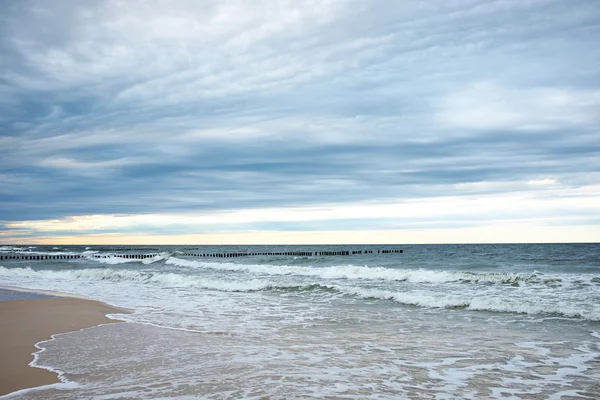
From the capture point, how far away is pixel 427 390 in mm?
6547

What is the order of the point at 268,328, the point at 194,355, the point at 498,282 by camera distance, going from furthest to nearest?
the point at 498,282, the point at 268,328, the point at 194,355

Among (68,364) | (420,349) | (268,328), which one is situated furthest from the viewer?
(268,328)

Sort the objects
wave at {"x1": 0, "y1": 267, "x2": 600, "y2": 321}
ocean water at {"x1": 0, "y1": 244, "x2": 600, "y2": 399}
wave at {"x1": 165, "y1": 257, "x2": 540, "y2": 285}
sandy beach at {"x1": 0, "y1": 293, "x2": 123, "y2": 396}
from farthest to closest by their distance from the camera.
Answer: wave at {"x1": 165, "y1": 257, "x2": 540, "y2": 285} → wave at {"x1": 0, "y1": 267, "x2": 600, "y2": 321} → sandy beach at {"x1": 0, "y1": 293, "x2": 123, "y2": 396} → ocean water at {"x1": 0, "y1": 244, "x2": 600, "y2": 399}

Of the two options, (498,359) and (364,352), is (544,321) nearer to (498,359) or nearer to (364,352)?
(498,359)

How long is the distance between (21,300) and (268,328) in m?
11.2

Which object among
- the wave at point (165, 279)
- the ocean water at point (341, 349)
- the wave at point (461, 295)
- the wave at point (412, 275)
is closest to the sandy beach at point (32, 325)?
the ocean water at point (341, 349)

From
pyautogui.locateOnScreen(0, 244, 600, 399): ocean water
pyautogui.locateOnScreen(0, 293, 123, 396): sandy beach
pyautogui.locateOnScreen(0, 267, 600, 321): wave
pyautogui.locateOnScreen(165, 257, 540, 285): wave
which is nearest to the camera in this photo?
pyautogui.locateOnScreen(0, 244, 600, 399): ocean water

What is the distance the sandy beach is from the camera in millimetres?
7012

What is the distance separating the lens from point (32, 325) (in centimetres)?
1201

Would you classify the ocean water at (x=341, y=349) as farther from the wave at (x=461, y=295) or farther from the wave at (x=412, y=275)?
the wave at (x=412, y=275)

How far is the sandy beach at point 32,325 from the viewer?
7.01 m

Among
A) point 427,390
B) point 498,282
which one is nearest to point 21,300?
point 427,390

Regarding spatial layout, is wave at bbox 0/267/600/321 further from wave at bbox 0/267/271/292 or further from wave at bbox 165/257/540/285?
wave at bbox 165/257/540/285

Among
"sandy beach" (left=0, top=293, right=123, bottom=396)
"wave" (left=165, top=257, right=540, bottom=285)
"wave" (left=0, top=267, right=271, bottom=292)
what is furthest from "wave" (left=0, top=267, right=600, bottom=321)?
"sandy beach" (left=0, top=293, right=123, bottom=396)
